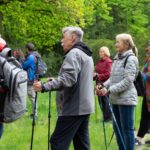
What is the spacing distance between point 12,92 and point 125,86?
6.47ft

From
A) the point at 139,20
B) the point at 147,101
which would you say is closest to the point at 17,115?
the point at 147,101

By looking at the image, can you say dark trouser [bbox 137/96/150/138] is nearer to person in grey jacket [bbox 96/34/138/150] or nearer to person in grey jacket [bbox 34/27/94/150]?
person in grey jacket [bbox 96/34/138/150]

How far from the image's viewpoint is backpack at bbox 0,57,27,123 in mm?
5516

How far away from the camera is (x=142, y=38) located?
116ft

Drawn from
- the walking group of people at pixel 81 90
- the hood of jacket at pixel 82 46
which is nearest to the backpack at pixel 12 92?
the walking group of people at pixel 81 90

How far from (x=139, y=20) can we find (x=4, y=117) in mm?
36534

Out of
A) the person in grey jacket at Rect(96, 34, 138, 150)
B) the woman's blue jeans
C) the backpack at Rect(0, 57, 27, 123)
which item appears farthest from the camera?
the woman's blue jeans

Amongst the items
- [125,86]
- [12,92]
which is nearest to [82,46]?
[12,92]

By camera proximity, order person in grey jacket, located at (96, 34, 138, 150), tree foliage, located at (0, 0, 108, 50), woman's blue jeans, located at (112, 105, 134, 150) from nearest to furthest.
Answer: person in grey jacket, located at (96, 34, 138, 150) → woman's blue jeans, located at (112, 105, 134, 150) → tree foliage, located at (0, 0, 108, 50)

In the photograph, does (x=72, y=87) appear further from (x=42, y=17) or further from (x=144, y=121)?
(x=42, y=17)

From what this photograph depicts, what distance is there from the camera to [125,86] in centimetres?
687

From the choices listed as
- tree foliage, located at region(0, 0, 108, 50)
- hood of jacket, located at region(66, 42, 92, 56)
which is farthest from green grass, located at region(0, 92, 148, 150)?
tree foliage, located at region(0, 0, 108, 50)

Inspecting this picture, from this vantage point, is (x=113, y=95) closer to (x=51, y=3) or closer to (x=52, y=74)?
(x=51, y=3)

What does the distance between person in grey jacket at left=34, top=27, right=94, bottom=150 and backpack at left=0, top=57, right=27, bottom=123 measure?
0.21 meters
